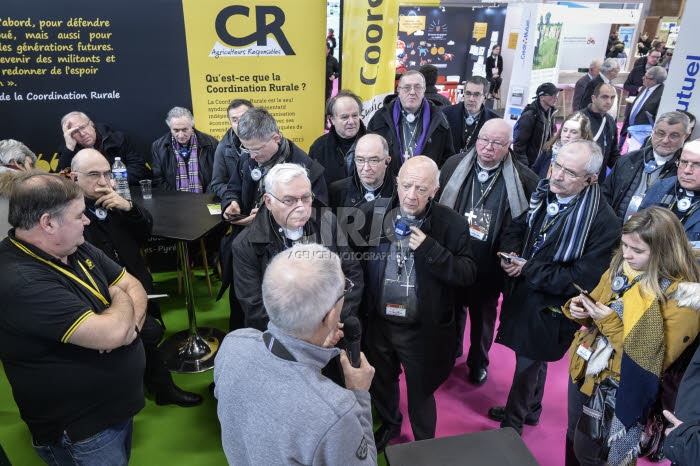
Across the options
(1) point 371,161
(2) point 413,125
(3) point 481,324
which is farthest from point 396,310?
(2) point 413,125

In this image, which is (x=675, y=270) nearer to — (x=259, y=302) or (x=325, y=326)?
(x=325, y=326)

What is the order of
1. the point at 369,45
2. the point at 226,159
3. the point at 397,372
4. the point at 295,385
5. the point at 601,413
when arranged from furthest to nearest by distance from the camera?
the point at 369,45
the point at 226,159
the point at 397,372
the point at 601,413
the point at 295,385

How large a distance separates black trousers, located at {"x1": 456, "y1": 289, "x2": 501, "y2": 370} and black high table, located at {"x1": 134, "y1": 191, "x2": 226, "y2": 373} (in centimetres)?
193

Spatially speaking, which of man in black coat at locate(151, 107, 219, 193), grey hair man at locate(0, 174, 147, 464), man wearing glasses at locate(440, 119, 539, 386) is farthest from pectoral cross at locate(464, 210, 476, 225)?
man in black coat at locate(151, 107, 219, 193)

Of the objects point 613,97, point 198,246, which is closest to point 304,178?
point 198,246

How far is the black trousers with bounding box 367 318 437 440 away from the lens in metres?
2.50

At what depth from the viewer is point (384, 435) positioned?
2822 millimetres

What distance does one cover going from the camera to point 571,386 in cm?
229

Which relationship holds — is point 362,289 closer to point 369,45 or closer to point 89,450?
point 89,450

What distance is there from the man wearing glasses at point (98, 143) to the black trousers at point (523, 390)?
11.7 ft

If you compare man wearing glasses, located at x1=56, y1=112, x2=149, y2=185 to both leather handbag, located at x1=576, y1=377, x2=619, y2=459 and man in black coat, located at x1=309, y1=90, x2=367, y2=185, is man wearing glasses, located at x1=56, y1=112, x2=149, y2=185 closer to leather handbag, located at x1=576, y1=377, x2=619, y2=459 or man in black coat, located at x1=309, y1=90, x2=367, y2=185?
man in black coat, located at x1=309, y1=90, x2=367, y2=185

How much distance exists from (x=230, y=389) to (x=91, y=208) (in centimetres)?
184

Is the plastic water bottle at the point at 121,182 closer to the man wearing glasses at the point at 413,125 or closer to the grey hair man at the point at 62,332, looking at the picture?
the grey hair man at the point at 62,332

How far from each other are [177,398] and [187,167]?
2.07 metres
